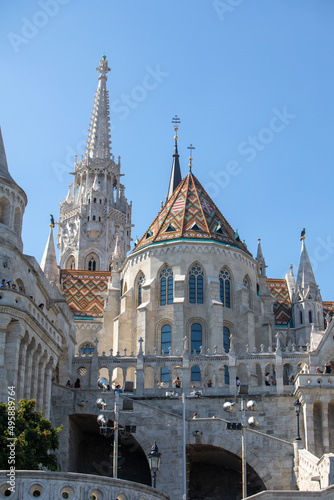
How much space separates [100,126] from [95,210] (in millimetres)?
11856

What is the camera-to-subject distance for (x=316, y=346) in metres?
44.9

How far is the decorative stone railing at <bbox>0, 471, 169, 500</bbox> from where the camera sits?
59.6 ft

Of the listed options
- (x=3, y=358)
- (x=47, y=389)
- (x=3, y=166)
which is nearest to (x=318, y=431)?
(x=47, y=389)

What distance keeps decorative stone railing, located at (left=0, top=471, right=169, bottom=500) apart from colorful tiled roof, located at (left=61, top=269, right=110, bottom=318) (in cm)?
3660

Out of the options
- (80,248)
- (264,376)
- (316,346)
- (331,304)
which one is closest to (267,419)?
(264,376)

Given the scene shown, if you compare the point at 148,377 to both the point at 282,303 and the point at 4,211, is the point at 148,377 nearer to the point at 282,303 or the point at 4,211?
the point at 4,211

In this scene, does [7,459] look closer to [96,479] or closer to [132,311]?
[96,479]

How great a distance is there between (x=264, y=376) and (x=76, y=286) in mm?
23075

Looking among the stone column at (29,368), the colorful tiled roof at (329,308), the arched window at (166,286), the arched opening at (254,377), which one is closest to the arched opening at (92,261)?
the colorful tiled roof at (329,308)

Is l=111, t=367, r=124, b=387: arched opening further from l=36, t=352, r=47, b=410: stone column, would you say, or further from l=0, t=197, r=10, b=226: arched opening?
l=0, t=197, r=10, b=226: arched opening

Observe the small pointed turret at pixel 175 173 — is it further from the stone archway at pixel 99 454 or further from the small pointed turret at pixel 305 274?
the stone archway at pixel 99 454

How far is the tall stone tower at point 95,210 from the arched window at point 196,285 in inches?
1177

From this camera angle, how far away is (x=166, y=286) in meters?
49.5

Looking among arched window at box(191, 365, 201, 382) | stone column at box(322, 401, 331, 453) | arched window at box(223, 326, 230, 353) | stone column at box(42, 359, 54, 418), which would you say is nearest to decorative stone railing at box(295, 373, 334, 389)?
stone column at box(322, 401, 331, 453)
